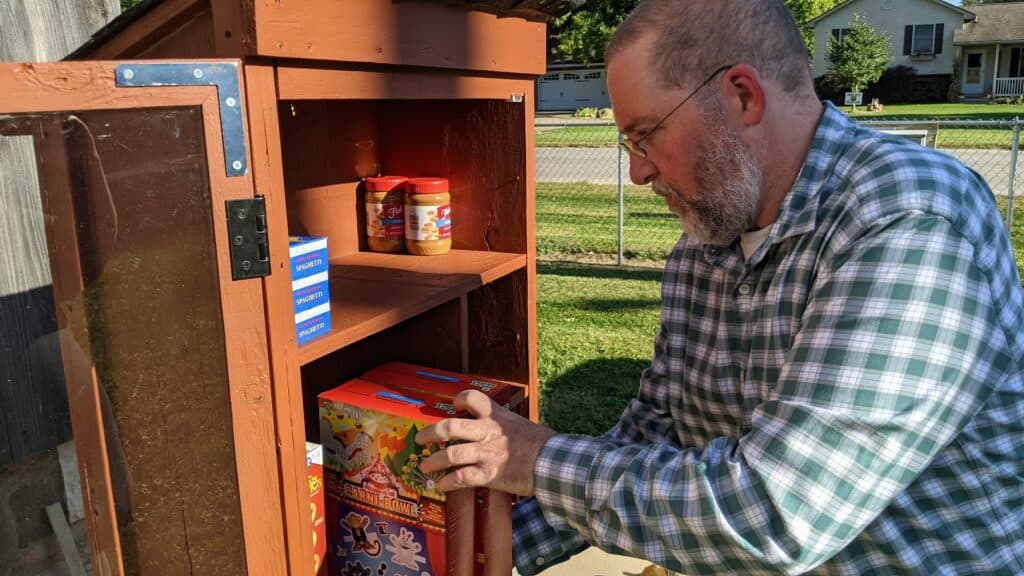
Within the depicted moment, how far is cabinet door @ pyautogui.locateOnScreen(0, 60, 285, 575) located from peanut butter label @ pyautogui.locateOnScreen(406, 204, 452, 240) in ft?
2.99

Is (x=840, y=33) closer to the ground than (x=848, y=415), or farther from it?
farther from it

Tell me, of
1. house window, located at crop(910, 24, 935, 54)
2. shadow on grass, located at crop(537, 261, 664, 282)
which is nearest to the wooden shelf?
shadow on grass, located at crop(537, 261, 664, 282)

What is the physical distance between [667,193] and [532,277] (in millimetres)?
741

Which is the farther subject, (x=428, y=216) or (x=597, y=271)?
(x=597, y=271)

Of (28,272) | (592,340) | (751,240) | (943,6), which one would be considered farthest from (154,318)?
(943,6)

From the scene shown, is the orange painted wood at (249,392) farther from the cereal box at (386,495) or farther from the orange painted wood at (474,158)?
the orange painted wood at (474,158)

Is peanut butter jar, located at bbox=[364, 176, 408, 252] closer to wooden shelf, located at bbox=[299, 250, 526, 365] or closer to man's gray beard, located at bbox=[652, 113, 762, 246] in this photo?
wooden shelf, located at bbox=[299, 250, 526, 365]

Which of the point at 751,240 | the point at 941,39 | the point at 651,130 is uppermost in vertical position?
the point at 941,39

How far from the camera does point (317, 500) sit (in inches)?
65.7

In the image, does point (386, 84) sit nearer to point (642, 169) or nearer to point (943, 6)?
point (642, 169)

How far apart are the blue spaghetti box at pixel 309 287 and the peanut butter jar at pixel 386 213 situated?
0.69m

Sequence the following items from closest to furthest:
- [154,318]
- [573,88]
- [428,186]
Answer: [154,318], [428,186], [573,88]

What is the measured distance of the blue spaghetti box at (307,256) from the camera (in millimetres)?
1496

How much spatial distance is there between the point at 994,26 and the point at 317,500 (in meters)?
46.6
